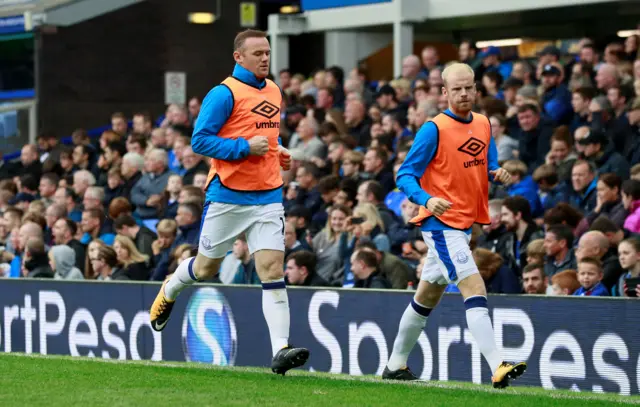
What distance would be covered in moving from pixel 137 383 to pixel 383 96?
9.41 meters

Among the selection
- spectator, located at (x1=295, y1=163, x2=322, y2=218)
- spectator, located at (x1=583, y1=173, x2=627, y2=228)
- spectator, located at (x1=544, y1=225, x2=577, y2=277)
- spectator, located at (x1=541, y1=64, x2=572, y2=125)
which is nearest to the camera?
spectator, located at (x1=544, y1=225, x2=577, y2=277)

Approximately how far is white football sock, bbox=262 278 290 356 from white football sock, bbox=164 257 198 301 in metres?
0.71

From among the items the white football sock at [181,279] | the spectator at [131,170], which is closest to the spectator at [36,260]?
the spectator at [131,170]

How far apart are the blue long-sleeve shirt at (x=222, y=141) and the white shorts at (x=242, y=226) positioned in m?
0.05

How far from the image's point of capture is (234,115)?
8.47 m

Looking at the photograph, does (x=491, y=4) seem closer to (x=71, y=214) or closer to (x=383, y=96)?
(x=383, y=96)

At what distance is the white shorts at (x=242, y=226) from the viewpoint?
8539mm

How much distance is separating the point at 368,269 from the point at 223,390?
178 inches

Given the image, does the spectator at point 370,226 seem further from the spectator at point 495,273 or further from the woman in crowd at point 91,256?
the woman in crowd at point 91,256

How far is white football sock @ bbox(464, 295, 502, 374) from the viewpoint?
8.12 meters

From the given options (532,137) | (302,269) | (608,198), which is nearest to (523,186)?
(532,137)

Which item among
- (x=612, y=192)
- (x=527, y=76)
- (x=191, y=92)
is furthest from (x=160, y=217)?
(x=191, y=92)

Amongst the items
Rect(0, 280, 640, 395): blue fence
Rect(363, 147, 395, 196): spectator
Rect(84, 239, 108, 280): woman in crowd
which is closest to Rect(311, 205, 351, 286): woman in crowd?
Rect(363, 147, 395, 196): spectator

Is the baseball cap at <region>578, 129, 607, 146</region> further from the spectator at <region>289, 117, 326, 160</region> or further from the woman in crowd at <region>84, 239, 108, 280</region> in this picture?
the woman in crowd at <region>84, 239, 108, 280</region>
